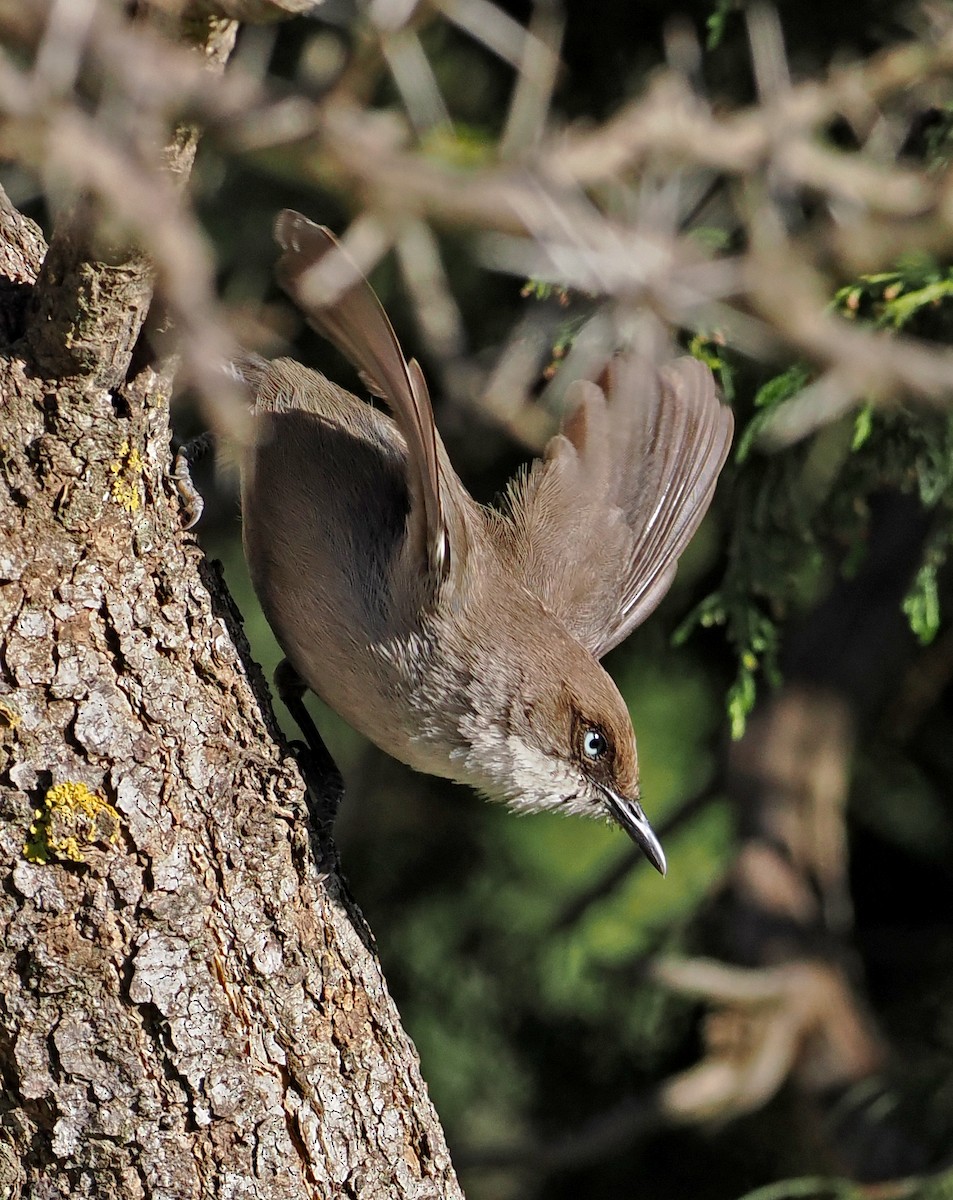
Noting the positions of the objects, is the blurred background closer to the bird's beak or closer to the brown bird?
the brown bird

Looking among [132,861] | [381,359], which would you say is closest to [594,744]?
[381,359]

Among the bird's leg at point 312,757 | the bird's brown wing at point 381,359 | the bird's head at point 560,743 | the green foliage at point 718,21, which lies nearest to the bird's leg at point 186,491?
the bird's brown wing at point 381,359

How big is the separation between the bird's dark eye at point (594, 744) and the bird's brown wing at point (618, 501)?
43cm

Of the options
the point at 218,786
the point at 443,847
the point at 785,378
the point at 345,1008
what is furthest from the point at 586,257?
the point at 443,847

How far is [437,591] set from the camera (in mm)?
3381

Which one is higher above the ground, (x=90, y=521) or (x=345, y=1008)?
(x=90, y=521)

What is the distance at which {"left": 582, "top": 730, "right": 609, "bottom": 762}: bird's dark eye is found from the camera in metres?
3.63

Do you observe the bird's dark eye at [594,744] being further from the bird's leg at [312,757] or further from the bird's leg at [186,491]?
the bird's leg at [186,491]

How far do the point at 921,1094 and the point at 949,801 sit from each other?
116 cm

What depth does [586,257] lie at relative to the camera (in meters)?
3.22

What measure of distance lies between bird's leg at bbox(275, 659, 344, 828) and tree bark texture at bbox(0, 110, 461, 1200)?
59 centimetres

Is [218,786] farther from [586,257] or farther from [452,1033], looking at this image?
[452,1033]

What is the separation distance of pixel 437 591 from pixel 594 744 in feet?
2.02

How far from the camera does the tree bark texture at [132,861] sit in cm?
243
